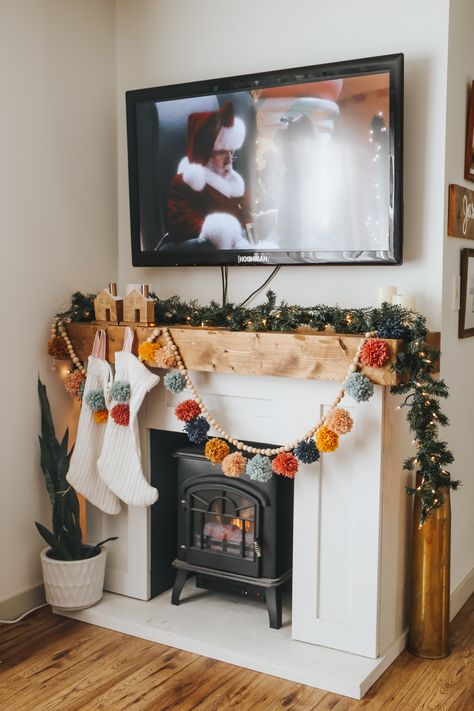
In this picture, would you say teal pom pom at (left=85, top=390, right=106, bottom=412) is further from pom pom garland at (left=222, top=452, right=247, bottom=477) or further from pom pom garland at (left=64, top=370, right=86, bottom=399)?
pom pom garland at (left=222, top=452, right=247, bottom=477)

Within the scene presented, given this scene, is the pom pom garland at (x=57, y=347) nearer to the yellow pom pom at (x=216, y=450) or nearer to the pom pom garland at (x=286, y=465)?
the yellow pom pom at (x=216, y=450)

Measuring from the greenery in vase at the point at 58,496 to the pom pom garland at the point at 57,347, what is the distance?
0.14 meters

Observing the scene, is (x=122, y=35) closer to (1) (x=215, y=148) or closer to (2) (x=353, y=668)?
(1) (x=215, y=148)

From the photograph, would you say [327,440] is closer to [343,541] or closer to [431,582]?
[343,541]

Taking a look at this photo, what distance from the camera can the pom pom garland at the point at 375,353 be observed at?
8.11ft

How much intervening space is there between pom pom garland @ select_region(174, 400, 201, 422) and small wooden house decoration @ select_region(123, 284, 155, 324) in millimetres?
379

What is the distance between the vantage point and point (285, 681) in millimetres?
2617

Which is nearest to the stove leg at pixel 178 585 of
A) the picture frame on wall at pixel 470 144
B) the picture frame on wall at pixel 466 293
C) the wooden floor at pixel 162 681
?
the wooden floor at pixel 162 681

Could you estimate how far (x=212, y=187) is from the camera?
3.10 meters

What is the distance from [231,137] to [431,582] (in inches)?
73.4

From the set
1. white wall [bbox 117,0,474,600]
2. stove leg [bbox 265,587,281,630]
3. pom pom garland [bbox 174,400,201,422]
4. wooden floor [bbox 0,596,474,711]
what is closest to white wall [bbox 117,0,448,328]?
white wall [bbox 117,0,474,600]

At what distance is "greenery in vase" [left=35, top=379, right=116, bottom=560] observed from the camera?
10.1 ft

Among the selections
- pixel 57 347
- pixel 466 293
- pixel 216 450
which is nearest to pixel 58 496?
pixel 57 347

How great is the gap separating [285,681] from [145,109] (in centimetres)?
231
